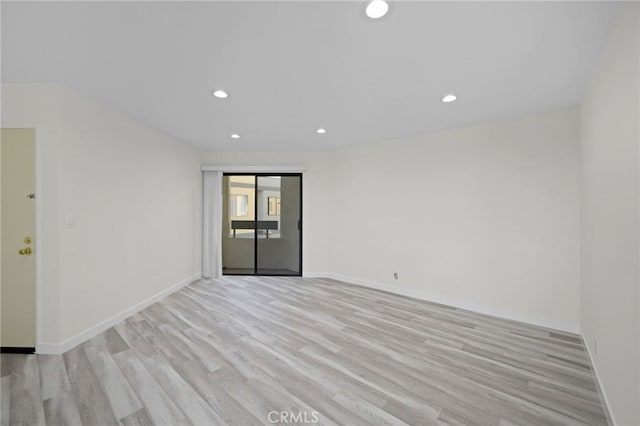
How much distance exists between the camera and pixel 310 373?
191 centimetres

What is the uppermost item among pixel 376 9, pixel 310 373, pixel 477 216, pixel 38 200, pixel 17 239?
pixel 376 9

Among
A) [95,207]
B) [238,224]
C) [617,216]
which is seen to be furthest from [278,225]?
[617,216]

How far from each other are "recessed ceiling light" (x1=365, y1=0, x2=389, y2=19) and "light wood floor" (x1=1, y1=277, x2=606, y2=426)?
240 cm

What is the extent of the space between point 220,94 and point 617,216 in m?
3.10

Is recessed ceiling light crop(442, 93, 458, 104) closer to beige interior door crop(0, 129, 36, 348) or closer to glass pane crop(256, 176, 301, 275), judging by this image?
glass pane crop(256, 176, 301, 275)

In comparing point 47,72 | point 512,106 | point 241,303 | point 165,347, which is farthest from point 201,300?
point 512,106

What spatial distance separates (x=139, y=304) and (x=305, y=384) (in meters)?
2.60

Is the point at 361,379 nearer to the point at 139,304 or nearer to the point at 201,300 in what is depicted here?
the point at 201,300

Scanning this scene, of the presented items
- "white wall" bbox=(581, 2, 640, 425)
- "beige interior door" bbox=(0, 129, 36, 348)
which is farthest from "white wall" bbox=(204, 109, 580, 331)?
"beige interior door" bbox=(0, 129, 36, 348)

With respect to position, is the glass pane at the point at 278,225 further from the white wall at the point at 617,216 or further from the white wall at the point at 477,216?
the white wall at the point at 617,216

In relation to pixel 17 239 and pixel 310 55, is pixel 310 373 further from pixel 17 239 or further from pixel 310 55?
pixel 17 239

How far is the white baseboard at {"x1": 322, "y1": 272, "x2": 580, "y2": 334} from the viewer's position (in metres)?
2.65

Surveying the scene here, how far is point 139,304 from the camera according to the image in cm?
312

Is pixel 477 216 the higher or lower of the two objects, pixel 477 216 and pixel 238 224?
the higher
